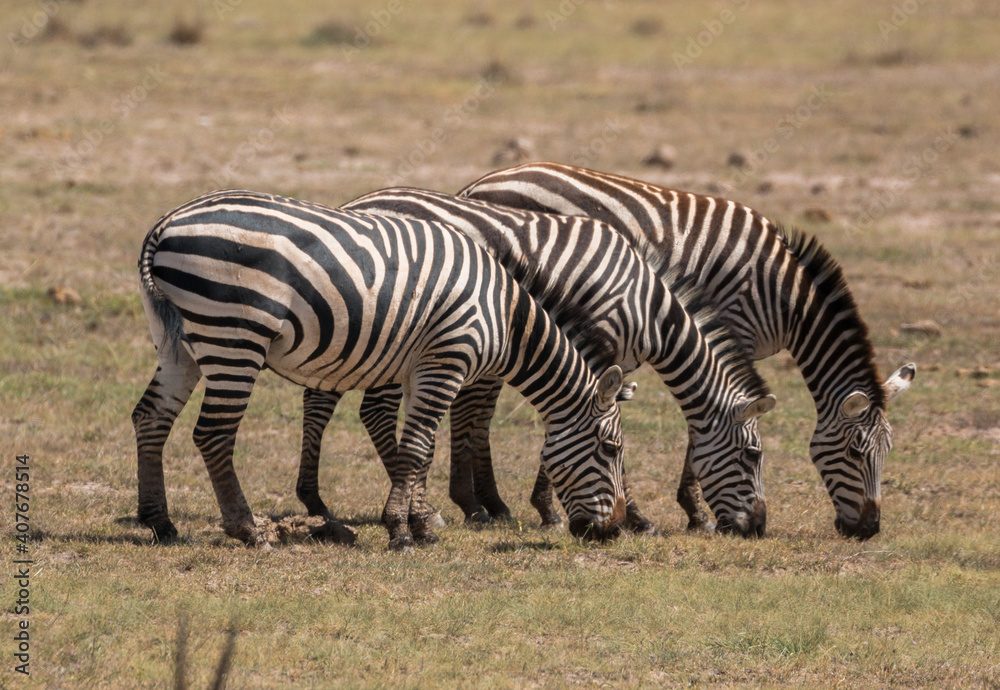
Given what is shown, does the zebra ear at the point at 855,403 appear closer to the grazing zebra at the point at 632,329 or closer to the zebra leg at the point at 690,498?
the grazing zebra at the point at 632,329

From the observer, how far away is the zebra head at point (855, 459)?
8.73m

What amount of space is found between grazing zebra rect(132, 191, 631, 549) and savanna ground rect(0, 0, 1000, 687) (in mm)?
510

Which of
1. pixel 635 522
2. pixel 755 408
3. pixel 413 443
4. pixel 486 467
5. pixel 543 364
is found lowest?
pixel 635 522

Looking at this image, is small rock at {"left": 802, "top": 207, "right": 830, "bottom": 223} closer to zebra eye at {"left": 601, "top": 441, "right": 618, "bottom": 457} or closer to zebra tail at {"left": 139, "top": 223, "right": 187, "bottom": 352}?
zebra eye at {"left": 601, "top": 441, "right": 618, "bottom": 457}

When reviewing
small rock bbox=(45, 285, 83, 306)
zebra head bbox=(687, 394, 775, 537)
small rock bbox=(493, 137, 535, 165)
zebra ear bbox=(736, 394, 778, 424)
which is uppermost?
small rock bbox=(493, 137, 535, 165)

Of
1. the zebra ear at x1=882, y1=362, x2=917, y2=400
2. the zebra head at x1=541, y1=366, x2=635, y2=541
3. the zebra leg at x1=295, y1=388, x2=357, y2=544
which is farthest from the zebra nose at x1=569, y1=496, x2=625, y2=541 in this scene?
the zebra ear at x1=882, y1=362, x2=917, y2=400

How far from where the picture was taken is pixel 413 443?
772 cm

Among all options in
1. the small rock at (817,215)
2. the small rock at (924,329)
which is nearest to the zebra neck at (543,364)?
the small rock at (924,329)

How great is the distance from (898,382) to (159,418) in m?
5.71

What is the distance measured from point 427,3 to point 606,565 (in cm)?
3109

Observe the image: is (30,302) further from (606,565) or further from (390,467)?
(606,565)

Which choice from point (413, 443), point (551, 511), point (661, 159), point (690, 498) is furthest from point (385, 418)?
point (661, 159)

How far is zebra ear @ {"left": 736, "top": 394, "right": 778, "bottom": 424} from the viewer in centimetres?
827

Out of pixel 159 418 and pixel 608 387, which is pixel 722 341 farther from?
pixel 159 418
